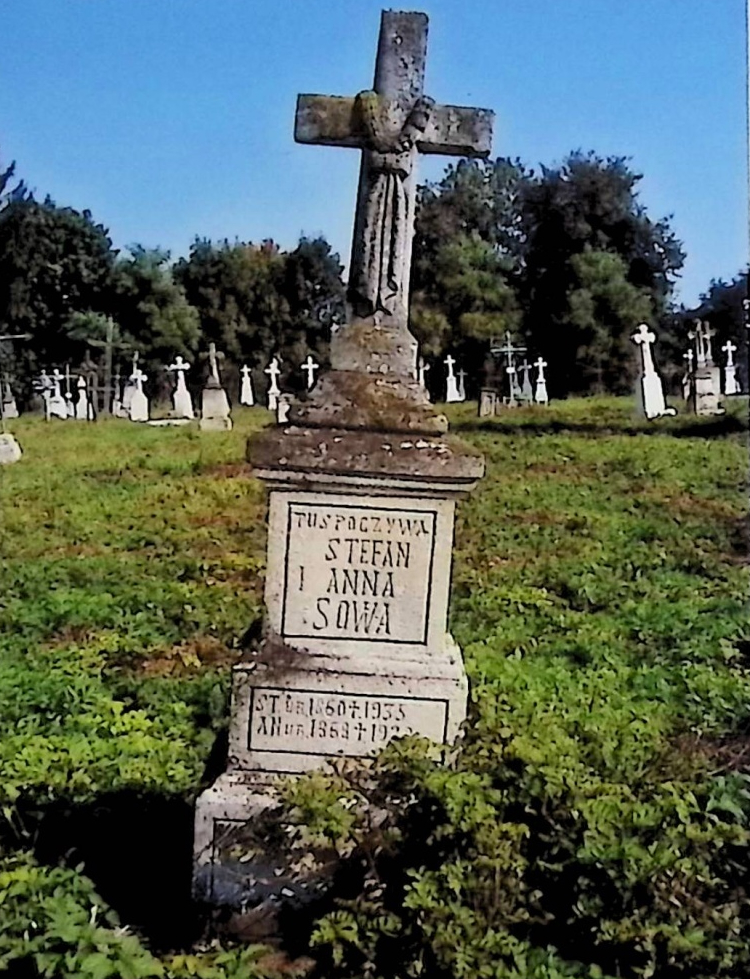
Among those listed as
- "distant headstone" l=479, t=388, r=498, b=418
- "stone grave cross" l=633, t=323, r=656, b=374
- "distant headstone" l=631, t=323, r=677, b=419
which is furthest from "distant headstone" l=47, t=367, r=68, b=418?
"distant headstone" l=631, t=323, r=677, b=419

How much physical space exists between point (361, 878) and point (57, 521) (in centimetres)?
696

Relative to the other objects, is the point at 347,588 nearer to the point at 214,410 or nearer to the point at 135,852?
the point at 135,852

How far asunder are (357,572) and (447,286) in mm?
27506

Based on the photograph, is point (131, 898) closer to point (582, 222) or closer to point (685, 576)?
point (685, 576)

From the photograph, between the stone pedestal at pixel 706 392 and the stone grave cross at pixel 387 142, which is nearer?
the stone grave cross at pixel 387 142

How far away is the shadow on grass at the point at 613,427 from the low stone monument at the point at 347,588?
1152cm

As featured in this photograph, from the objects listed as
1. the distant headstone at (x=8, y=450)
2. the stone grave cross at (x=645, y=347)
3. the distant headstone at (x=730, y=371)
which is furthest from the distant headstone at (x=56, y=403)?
the distant headstone at (x=730, y=371)

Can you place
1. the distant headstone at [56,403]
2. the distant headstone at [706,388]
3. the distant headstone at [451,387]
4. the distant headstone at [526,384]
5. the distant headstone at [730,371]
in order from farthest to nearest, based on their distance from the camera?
the distant headstone at [451,387] < the distant headstone at [56,403] < the distant headstone at [526,384] < the distant headstone at [730,371] < the distant headstone at [706,388]

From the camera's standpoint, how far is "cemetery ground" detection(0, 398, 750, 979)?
3.21 metres

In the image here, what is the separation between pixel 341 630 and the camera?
151 inches

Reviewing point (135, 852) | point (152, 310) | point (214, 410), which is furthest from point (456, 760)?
point (152, 310)

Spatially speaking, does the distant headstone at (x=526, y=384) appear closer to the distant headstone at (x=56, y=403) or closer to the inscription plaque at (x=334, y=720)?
the distant headstone at (x=56, y=403)

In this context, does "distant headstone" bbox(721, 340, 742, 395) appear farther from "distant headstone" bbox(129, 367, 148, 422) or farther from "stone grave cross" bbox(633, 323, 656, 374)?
"distant headstone" bbox(129, 367, 148, 422)

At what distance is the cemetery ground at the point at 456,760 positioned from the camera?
321cm
